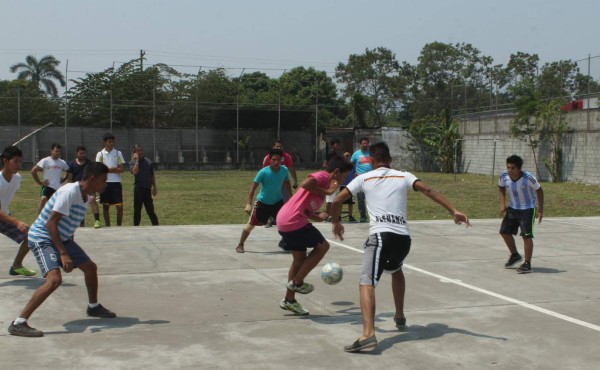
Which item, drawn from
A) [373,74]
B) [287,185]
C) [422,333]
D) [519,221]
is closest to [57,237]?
[422,333]

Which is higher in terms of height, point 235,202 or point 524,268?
point 524,268

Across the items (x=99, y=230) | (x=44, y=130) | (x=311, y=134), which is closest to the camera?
(x=99, y=230)

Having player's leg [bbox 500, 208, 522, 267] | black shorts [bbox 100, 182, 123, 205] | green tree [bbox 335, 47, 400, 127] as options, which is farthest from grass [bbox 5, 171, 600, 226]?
green tree [bbox 335, 47, 400, 127]

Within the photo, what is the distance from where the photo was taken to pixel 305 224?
24.1 ft

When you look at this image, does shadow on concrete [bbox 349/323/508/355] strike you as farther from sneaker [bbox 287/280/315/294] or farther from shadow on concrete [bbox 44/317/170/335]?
shadow on concrete [bbox 44/317/170/335]

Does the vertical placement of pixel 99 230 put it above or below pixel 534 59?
below

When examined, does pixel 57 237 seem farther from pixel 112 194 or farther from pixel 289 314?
pixel 112 194

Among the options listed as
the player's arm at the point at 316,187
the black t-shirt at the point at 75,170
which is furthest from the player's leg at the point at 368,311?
the black t-shirt at the point at 75,170

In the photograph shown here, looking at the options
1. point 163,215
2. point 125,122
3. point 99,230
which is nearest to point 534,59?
point 125,122

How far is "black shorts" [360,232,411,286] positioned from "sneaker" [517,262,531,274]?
395cm

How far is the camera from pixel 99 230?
13438 mm

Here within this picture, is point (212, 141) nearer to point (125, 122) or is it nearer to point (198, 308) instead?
point (125, 122)

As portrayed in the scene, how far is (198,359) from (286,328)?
1211mm

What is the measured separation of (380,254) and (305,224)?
130cm
